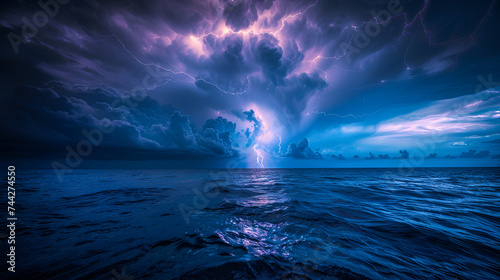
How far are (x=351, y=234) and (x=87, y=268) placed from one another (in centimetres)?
738

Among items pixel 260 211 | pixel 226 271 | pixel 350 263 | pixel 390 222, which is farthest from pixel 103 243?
pixel 390 222

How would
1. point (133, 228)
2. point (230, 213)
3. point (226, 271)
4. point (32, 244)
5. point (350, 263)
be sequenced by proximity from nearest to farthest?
point (226, 271) → point (350, 263) → point (32, 244) → point (133, 228) → point (230, 213)

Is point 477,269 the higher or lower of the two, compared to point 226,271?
lower

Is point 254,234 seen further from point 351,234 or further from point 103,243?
point 103,243

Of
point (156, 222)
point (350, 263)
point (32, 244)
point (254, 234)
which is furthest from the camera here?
point (156, 222)

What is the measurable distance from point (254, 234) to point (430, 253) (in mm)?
5090

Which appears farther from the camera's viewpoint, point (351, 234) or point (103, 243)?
point (351, 234)

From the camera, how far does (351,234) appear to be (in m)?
5.27

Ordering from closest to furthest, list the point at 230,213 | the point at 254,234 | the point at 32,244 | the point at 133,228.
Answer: the point at 32,244
the point at 254,234
the point at 133,228
the point at 230,213

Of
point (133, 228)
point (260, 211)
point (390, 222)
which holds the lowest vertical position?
point (390, 222)

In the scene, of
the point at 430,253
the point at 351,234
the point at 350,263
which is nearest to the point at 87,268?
the point at 350,263

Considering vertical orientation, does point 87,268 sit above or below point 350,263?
above

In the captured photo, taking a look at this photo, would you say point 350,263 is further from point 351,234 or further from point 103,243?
point 103,243

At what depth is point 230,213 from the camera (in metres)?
7.42
